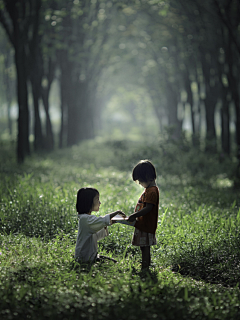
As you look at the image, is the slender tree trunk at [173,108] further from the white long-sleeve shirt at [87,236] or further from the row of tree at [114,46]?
the white long-sleeve shirt at [87,236]

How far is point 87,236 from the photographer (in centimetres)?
432

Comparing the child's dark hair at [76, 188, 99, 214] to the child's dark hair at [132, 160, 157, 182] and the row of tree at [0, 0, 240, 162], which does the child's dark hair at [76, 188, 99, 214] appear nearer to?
the child's dark hair at [132, 160, 157, 182]

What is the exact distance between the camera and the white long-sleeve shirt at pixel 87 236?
420 centimetres

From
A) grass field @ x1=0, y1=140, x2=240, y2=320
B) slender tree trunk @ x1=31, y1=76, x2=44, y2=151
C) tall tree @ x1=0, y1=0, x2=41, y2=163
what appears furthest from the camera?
slender tree trunk @ x1=31, y1=76, x2=44, y2=151

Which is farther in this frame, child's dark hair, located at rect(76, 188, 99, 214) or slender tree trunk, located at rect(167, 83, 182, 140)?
slender tree trunk, located at rect(167, 83, 182, 140)

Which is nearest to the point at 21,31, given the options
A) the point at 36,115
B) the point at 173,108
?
the point at 36,115

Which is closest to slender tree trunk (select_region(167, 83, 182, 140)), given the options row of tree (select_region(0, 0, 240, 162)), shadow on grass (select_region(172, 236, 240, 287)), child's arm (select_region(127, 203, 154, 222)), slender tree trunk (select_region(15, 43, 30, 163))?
row of tree (select_region(0, 0, 240, 162))

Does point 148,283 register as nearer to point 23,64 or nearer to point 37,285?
point 37,285

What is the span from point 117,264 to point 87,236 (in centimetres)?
54

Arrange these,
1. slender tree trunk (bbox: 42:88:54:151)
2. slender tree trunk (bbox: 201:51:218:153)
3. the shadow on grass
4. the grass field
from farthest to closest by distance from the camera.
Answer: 1. slender tree trunk (bbox: 42:88:54:151)
2. slender tree trunk (bbox: 201:51:218:153)
3. the shadow on grass
4. the grass field

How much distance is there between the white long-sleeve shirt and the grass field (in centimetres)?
16

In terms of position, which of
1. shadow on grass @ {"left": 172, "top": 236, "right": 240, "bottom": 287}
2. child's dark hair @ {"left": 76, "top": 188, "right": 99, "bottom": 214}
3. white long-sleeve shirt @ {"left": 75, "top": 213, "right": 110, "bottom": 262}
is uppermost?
child's dark hair @ {"left": 76, "top": 188, "right": 99, "bottom": 214}

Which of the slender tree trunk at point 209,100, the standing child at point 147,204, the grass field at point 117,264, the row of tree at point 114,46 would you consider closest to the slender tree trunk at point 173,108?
the row of tree at point 114,46

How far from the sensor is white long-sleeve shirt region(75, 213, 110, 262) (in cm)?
420
